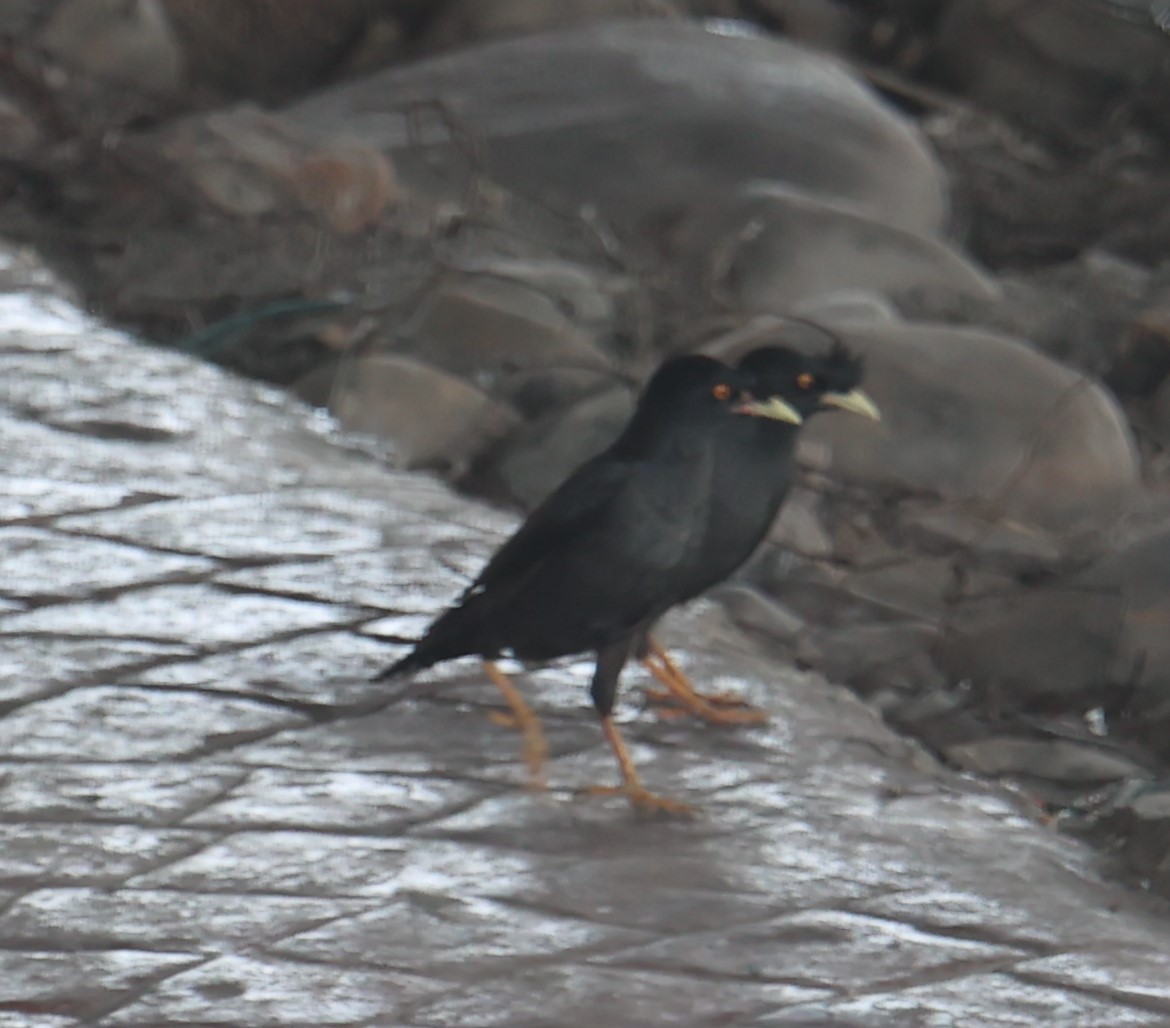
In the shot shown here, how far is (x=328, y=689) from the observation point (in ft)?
12.6

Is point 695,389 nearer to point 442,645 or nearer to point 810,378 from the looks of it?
point 810,378

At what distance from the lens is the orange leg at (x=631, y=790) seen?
3404 millimetres

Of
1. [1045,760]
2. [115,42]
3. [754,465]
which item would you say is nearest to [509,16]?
[115,42]

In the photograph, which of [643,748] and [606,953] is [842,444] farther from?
[606,953]

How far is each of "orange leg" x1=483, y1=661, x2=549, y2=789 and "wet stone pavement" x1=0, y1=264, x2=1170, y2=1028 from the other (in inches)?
1.4

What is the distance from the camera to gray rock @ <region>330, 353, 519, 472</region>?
6.54 metres

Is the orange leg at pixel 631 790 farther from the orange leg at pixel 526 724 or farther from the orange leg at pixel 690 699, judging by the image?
the orange leg at pixel 690 699

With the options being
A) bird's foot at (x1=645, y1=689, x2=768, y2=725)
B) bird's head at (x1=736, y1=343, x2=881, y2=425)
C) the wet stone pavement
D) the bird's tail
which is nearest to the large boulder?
the wet stone pavement

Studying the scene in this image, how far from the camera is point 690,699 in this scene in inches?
151

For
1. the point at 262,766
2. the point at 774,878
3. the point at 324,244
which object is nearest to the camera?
the point at 774,878

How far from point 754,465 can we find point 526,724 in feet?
2.00

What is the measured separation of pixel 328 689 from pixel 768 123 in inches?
237

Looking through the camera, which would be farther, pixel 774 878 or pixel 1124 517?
pixel 1124 517

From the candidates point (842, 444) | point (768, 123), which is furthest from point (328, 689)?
point (768, 123)
